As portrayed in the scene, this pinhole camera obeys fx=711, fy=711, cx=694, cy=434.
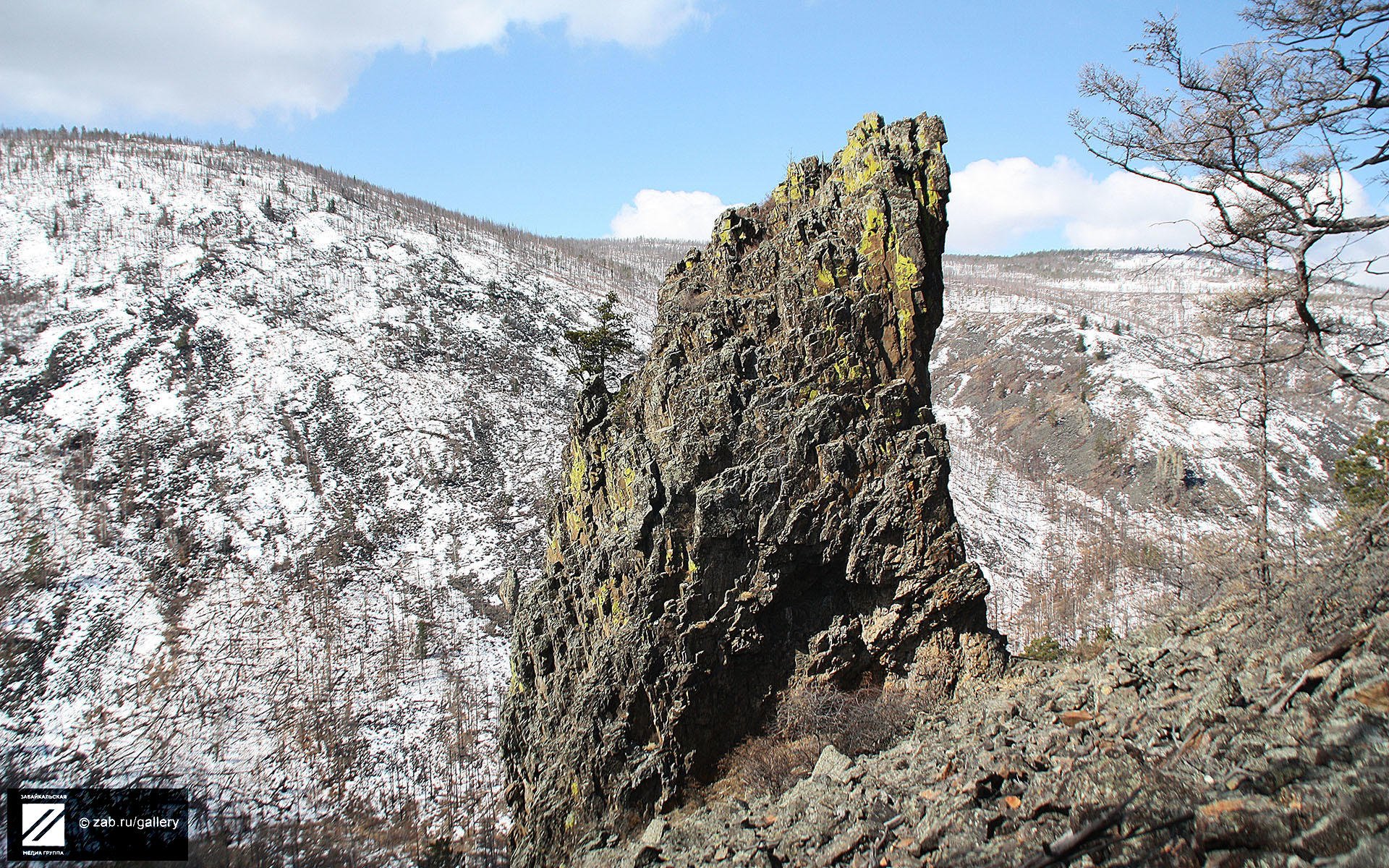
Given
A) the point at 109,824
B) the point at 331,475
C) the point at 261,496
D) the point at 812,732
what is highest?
the point at 812,732

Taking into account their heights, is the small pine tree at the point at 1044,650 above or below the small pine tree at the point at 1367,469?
below

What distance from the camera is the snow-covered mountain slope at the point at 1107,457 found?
35.4 metres

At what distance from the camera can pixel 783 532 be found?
1215cm

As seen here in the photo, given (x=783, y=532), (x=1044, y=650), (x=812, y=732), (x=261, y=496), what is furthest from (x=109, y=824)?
(x=1044, y=650)

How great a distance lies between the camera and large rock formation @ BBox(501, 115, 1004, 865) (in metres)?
11.9

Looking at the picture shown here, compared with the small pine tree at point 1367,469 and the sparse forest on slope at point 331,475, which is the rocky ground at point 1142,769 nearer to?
the sparse forest on slope at point 331,475

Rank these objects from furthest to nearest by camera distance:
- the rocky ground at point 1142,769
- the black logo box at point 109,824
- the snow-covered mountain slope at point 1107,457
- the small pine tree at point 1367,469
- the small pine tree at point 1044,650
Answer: the snow-covered mountain slope at point 1107,457 < the black logo box at point 109,824 < the small pine tree at point 1044,650 < the small pine tree at point 1367,469 < the rocky ground at point 1142,769

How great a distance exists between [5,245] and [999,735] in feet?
225

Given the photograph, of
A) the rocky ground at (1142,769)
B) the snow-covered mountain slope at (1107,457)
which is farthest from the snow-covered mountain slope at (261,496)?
the snow-covered mountain slope at (1107,457)

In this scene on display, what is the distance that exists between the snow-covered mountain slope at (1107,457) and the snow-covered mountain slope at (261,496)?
82.2 feet

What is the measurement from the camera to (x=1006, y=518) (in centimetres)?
4431

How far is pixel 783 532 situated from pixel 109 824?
2227 centimetres

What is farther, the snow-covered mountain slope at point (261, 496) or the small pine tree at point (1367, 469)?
the snow-covered mountain slope at point (261, 496)

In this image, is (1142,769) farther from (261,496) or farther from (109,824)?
(261,496)
